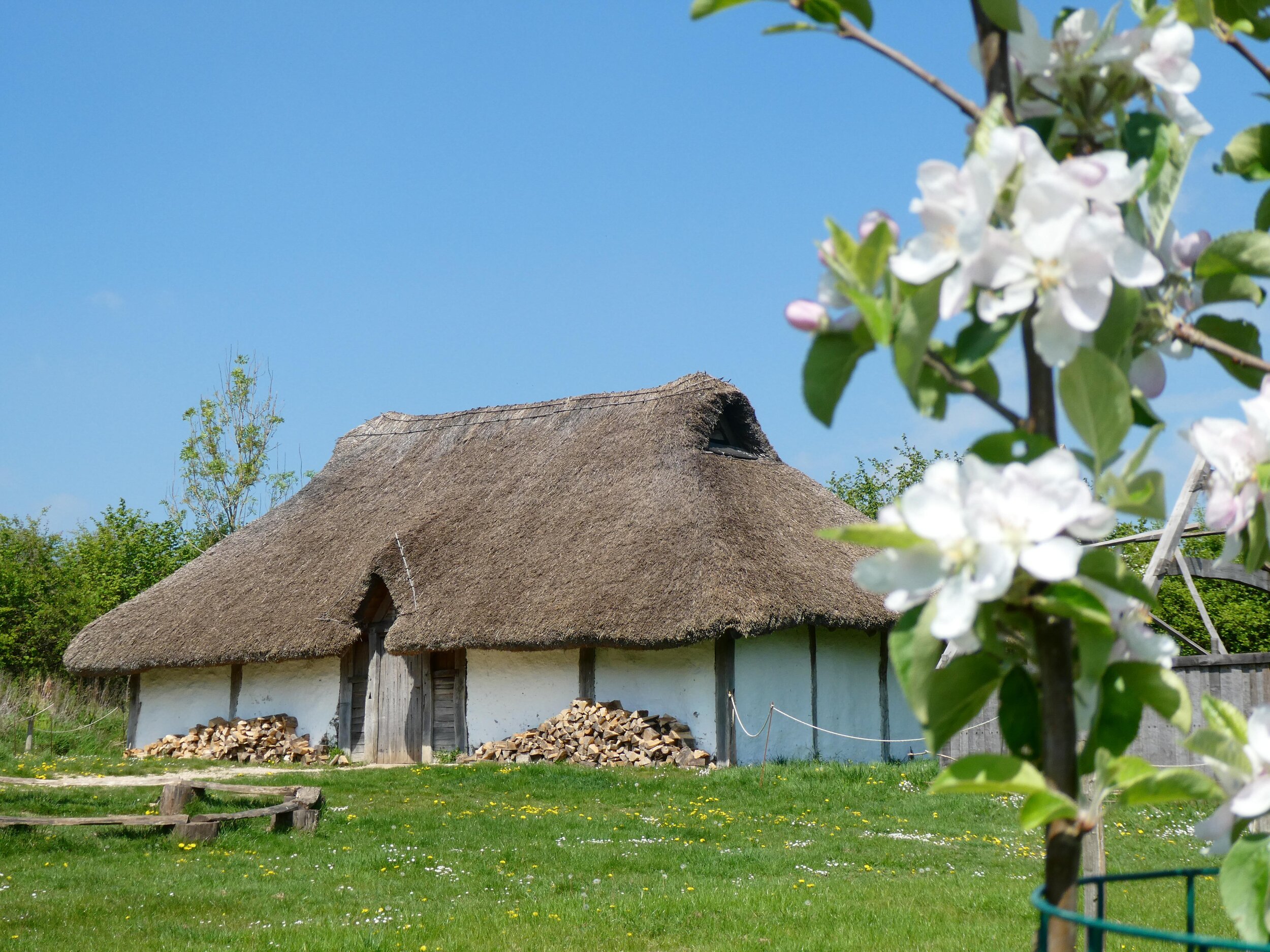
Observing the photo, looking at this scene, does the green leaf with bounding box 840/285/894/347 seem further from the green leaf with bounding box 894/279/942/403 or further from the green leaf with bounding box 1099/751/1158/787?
the green leaf with bounding box 1099/751/1158/787

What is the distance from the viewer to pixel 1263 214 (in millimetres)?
1244

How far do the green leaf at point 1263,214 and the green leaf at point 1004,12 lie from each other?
443 millimetres

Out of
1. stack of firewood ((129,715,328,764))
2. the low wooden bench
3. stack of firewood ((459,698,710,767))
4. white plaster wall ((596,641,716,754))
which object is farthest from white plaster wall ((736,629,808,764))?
stack of firewood ((129,715,328,764))

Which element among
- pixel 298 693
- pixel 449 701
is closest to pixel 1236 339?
pixel 449 701

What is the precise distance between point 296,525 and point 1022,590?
1942 cm

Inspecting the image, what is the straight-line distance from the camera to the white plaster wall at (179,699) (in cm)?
1744

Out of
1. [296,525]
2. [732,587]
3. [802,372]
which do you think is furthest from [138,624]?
[802,372]

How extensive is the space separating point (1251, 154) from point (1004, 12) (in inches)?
19.6

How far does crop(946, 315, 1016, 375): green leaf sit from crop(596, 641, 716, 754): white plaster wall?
12678mm

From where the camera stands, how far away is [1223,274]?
1079mm

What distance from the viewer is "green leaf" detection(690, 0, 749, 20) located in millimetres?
1141

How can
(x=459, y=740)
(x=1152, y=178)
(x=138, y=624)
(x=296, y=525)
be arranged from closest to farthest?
(x=1152, y=178) → (x=459, y=740) → (x=138, y=624) → (x=296, y=525)

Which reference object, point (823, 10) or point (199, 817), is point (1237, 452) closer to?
point (823, 10)

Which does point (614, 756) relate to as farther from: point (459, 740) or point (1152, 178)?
point (1152, 178)
